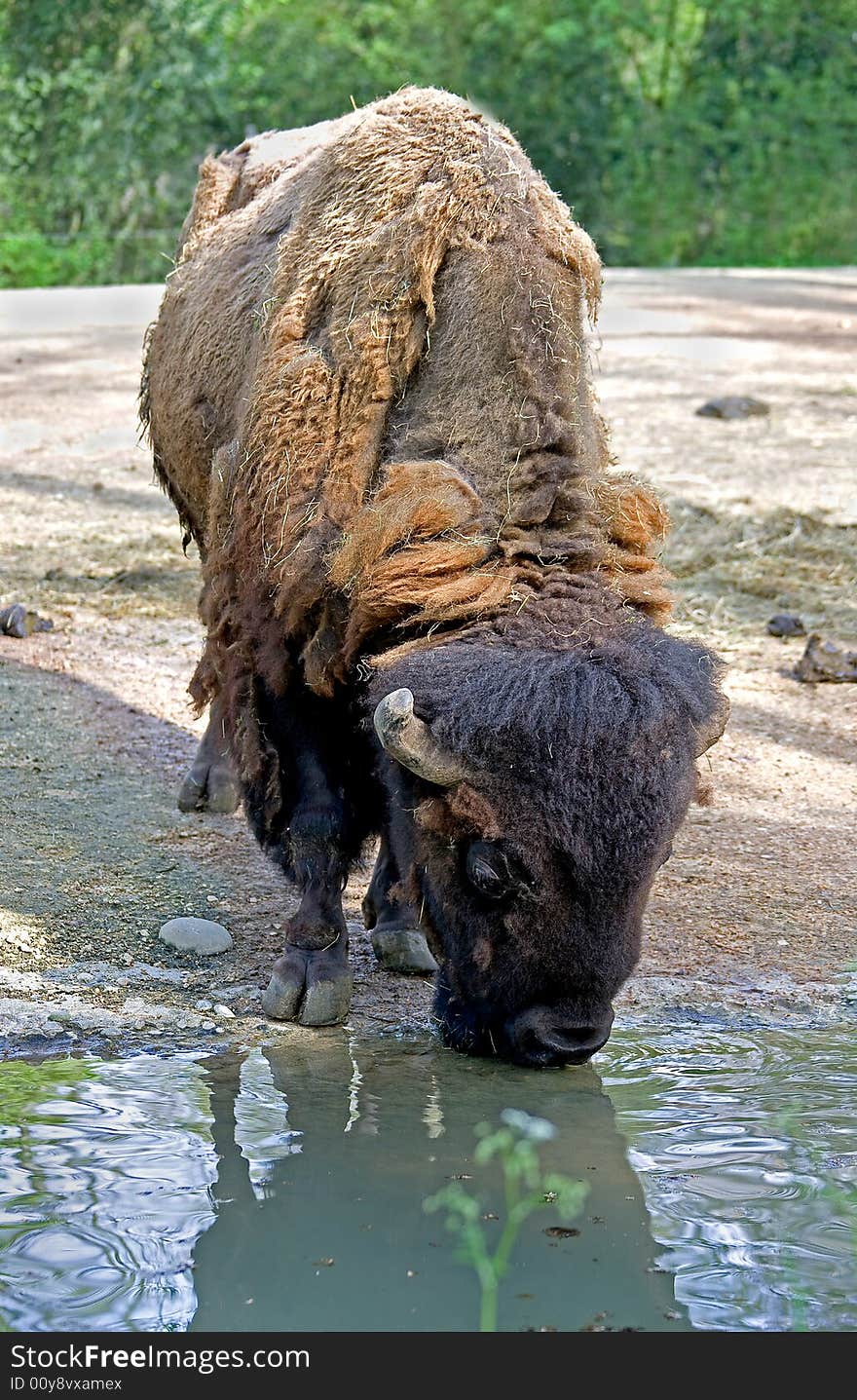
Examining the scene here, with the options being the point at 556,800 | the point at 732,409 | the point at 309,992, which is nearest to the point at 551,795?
the point at 556,800

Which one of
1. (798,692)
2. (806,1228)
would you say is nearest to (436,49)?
(798,692)

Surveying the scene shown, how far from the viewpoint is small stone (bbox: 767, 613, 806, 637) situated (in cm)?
845

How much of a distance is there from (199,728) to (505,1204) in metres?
4.07

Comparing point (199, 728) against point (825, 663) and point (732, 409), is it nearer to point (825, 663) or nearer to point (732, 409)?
point (825, 663)

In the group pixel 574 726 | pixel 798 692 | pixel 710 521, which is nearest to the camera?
pixel 574 726

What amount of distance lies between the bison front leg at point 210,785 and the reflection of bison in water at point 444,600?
85 centimetres

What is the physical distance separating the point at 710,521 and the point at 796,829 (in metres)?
4.29

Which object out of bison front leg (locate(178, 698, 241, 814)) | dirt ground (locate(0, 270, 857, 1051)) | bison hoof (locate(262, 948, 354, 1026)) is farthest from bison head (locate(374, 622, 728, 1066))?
bison front leg (locate(178, 698, 241, 814))

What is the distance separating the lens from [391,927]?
5.08m

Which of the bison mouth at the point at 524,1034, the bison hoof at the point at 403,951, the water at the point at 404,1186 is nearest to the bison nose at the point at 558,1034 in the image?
the bison mouth at the point at 524,1034

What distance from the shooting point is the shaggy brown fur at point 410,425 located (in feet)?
13.5

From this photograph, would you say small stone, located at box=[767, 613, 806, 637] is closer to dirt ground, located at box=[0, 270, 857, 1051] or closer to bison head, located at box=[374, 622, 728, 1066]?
dirt ground, located at box=[0, 270, 857, 1051]
